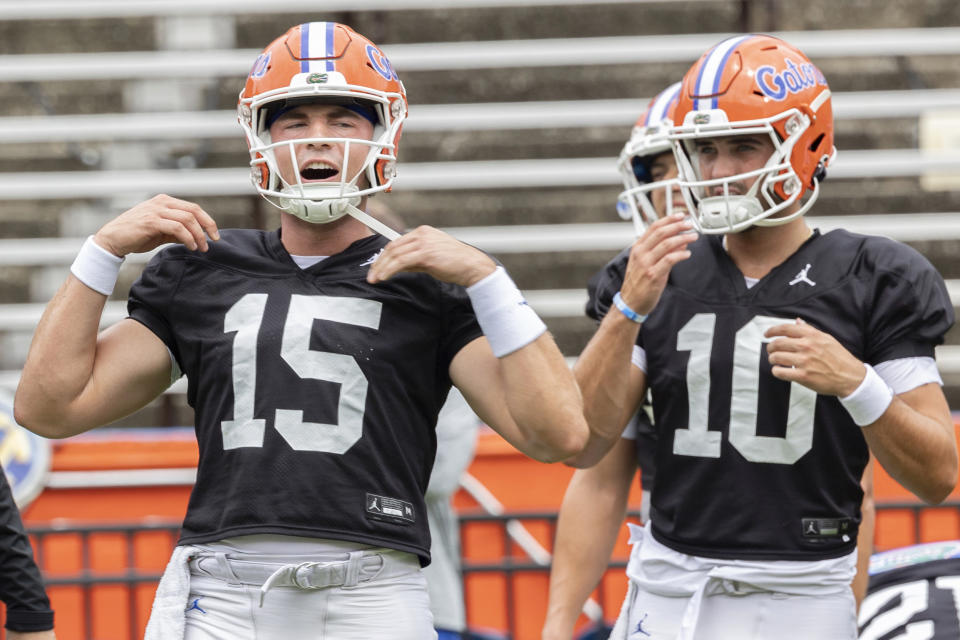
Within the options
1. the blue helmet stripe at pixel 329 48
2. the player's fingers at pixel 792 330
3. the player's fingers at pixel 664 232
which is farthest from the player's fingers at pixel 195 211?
the player's fingers at pixel 792 330

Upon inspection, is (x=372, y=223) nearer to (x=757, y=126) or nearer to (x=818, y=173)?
(x=757, y=126)

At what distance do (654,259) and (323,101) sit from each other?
29.5 inches

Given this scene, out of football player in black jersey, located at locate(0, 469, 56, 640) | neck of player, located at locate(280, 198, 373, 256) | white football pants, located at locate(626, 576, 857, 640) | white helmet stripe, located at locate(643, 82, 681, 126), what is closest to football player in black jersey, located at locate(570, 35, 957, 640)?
white football pants, located at locate(626, 576, 857, 640)

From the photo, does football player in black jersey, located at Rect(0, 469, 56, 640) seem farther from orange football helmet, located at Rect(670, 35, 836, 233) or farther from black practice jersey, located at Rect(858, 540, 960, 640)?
black practice jersey, located at Rect(858, 540, 960, 640)

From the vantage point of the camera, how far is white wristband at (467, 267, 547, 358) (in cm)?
256

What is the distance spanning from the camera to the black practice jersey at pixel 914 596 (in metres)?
3.48

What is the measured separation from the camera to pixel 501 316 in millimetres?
2564

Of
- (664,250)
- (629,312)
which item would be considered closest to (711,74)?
(664,250)

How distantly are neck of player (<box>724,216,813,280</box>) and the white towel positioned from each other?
52.4 inches

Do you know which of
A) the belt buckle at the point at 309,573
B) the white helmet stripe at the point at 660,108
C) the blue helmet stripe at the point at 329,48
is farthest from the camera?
the white helmet stripe at the point at 660,108

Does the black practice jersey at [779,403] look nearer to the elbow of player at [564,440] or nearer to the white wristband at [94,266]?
the elbow of player at [564,440]

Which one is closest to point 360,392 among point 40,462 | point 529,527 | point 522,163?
point 529,527

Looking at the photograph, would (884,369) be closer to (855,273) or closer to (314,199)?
(855,273)

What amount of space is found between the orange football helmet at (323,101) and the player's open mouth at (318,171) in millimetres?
42
